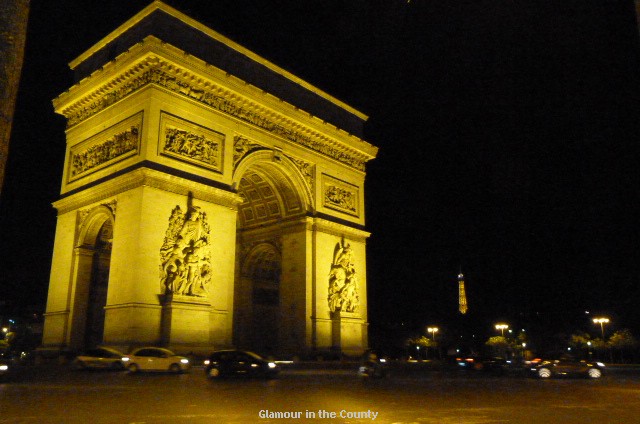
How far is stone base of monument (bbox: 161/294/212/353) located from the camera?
21391 mm

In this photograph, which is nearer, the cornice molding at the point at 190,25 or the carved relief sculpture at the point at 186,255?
the carved relief sculpture at the point at 186,255

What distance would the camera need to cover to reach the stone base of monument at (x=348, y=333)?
28609 millimetres

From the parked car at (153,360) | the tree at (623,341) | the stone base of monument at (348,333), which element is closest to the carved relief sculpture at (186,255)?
the parked car at (153,360)

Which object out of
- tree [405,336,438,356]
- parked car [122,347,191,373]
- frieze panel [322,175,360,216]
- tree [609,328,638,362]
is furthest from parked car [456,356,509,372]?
tree [405,336,438,356]

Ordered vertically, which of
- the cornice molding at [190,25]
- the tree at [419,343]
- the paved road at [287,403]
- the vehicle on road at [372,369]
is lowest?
the paved road at [287,403]

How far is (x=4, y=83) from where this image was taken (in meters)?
3.71

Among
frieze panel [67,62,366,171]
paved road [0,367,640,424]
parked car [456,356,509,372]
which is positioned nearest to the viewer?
paved road [0,367,640,424]

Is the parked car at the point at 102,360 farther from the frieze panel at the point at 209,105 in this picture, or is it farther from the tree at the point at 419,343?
the tree at the point at 419,343

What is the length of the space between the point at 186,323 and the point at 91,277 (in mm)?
6237

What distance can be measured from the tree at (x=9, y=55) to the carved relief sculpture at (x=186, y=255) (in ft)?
61.4

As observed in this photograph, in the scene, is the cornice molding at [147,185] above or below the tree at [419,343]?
above

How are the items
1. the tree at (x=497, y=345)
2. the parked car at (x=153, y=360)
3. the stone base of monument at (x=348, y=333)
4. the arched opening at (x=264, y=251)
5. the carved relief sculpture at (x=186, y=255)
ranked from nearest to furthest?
1. the parked car at (x=153, y=360)
2. the carved relief sculpture at (x=186, y=255)
3. the stone base of monument at (x=348, y=333)
4. the arched opening at (x=264, y=251)
5. the tree at (x=497, y=345)

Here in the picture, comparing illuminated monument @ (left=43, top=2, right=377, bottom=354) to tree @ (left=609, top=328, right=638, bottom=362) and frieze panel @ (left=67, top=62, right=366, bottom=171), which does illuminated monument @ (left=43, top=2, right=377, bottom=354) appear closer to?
frieze panel @ (left=67, top=62, right=366, bottom=171)

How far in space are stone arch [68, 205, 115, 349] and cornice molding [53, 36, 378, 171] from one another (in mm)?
5041
